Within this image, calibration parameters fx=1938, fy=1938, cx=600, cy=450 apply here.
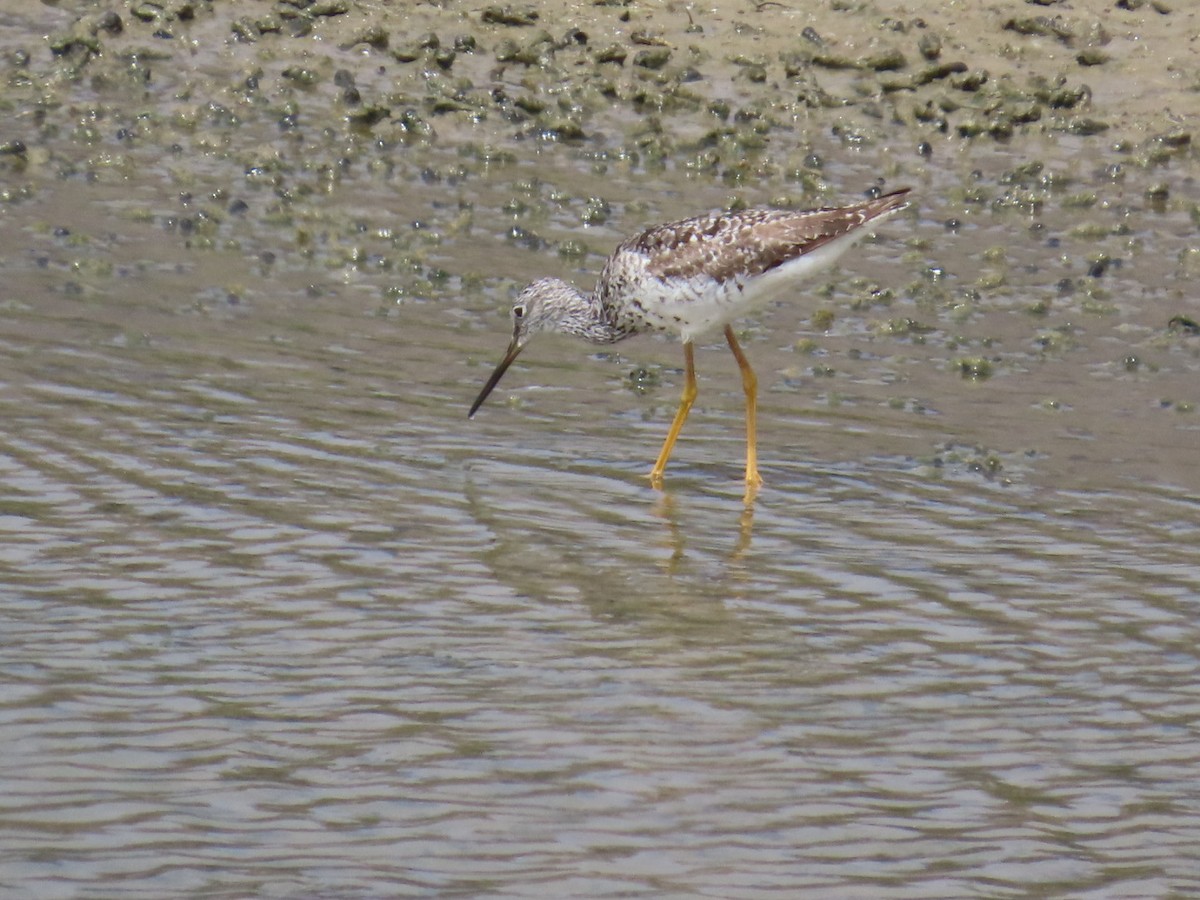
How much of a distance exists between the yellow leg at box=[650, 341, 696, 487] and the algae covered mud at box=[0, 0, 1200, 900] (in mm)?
200

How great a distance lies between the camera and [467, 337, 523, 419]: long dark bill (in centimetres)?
1011

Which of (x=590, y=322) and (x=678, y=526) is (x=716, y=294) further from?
(x=678, y=526)

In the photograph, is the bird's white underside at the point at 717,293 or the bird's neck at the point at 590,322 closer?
the bird's white underside at the point at 717,293

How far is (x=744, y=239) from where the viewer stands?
979 cm

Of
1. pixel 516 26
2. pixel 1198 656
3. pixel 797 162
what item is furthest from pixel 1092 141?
pixel 1198 656

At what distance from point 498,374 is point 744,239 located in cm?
155

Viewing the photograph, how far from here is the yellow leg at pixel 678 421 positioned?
941 centimetres

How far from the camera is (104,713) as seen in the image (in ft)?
20.1

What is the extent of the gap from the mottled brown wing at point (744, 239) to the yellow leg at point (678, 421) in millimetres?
495

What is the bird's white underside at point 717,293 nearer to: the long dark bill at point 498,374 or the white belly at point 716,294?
the white belly at point 716,294

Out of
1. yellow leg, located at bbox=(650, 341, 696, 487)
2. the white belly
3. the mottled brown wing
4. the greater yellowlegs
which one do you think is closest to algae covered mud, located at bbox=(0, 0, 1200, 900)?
yellow leg, located at bbox=(650, 341, 696, 487)

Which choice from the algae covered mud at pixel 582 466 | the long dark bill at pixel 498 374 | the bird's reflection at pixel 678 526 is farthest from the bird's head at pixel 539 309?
the bird's reflection at pixel 678 526

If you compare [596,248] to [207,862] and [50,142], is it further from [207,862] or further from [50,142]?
[207,862]

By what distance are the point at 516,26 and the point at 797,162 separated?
10.8 ft
